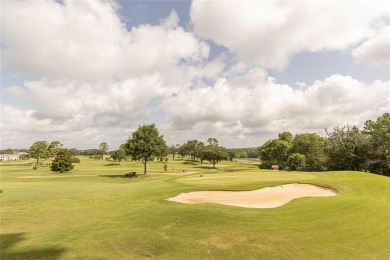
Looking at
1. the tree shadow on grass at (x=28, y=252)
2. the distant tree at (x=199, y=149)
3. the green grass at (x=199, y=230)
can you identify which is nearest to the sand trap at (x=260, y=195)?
the green grass at (x=199, y=230)

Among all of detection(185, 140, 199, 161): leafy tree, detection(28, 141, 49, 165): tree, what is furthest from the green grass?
detection(185, 140, 199, 161): leafy tree

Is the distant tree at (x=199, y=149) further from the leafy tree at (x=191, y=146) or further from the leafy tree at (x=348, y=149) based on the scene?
the leafy tree at (x=348, y=149)

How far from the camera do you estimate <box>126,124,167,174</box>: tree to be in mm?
62450

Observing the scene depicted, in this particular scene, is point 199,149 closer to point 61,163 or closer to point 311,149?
point 311,149

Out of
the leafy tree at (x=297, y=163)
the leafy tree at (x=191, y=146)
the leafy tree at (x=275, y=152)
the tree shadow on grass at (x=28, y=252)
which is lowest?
the tree shadow on grass at (x=28, y=252)

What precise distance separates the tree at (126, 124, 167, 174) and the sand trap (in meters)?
36.3

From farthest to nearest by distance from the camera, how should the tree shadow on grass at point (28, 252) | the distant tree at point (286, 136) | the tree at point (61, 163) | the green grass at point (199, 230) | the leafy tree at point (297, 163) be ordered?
the distant tree at point (286, 136) → the leafy tree at point (297, 163) → the tree at point (61, 163) → the green grass at point (199, 230) → the tree shadow on grass at point (28, 252)

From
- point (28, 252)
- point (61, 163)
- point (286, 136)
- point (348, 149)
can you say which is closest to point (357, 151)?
point (348, 149)

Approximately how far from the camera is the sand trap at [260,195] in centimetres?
2335

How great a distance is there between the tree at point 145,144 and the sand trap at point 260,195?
36.3 m

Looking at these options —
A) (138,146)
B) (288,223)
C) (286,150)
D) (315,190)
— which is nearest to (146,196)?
(288,223)

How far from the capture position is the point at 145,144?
205 feet

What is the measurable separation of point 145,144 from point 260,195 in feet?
133

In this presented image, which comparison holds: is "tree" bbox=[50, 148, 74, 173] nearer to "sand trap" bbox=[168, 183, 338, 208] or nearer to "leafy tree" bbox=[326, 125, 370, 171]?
"sand trap" bbox=[168, 183, 338, 208]
